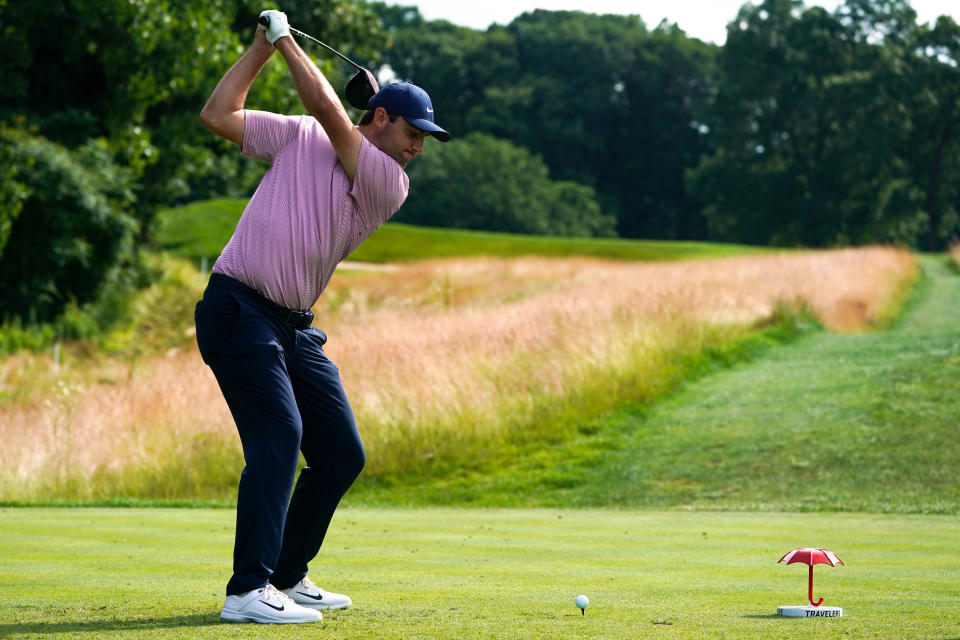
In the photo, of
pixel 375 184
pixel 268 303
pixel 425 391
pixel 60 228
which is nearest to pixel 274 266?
pixel 268 303

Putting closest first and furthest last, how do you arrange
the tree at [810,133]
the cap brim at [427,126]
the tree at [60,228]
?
the cap brim at [427,126] < the tree at [60,228] < the tree at [810,133]

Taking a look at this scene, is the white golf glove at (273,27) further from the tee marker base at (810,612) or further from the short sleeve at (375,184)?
the tee marker base at (810,612)

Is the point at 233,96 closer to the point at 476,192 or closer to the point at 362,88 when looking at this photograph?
the point at 362,88

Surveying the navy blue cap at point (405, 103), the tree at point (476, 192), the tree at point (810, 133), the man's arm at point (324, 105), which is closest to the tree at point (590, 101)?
the tree at point (476, 192)

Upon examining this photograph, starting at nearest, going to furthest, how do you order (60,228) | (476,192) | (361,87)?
(361,87)
(60,228)
(476,192)

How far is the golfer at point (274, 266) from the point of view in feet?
13.7

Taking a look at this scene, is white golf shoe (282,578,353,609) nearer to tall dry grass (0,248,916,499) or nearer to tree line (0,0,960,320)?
tall dry grass (0,248,916,499)

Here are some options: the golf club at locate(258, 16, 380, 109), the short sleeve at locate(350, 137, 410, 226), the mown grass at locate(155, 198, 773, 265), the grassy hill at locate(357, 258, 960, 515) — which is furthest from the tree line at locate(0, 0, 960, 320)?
the short sleeve at locate(350, 137, 410, 226)

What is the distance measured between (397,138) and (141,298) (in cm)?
2389

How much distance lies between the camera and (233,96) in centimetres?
423

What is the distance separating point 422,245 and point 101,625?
40.2 m

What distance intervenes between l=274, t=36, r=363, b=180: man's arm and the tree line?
53.9 ft

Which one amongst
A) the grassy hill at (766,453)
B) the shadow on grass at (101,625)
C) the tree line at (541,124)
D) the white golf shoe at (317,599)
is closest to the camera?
the shadow on grass at (101,625)

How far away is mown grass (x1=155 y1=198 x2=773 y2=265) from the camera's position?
42281 millimetres
